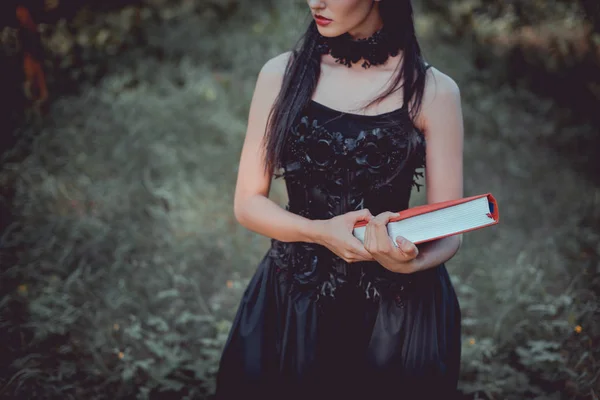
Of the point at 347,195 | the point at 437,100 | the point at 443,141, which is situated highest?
the point at 437,100

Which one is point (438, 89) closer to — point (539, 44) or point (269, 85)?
point (269, 85)

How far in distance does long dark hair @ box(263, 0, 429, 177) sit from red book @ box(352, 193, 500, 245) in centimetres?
42

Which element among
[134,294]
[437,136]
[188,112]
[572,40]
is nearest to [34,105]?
[188,112]

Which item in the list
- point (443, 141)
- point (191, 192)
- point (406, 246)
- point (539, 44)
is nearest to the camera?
point (406, 246)

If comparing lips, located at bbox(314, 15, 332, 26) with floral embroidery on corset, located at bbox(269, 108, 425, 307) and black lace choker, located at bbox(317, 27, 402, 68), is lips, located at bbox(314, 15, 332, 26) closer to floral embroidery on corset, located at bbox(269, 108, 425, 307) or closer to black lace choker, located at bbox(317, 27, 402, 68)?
black lace choker, located at bbox(317, 27, 402, 68)

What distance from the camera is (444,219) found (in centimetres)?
147

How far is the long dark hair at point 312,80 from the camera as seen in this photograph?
1.81 m

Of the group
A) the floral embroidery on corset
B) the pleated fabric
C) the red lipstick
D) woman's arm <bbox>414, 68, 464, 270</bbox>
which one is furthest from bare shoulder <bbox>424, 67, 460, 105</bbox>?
the pleated fabric

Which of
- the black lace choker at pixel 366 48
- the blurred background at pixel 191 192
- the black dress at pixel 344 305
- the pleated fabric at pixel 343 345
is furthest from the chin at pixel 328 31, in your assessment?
the blurred background at pixel 191 192

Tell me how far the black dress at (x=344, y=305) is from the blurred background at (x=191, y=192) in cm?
115

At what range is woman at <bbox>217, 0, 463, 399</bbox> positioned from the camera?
1771 mm

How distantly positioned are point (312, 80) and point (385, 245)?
0.65 metres

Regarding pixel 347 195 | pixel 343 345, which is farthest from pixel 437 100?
pixel 343 345

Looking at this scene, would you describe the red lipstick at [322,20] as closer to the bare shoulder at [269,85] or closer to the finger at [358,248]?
the bare shoulder at [269,85]
